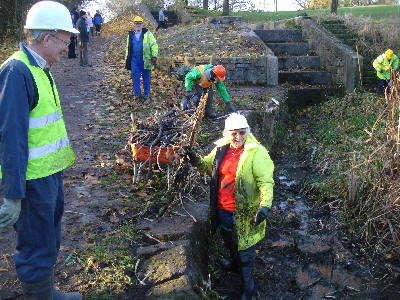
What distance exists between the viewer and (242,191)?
3.98m

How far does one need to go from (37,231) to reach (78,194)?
2477 millimetres

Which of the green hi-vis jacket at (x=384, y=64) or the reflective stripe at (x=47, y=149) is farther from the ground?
the green hi-vis jacket at (x=384, y=64)

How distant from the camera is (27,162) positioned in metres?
2.71

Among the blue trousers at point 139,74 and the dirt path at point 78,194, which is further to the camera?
the blue trousers at point 139,74

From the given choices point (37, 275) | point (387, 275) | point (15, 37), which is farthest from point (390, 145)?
point (15, 37)

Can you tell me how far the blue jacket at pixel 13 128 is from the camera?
8.47 ft

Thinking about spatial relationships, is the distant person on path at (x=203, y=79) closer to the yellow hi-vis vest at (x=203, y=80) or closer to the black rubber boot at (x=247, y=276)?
the yellow hi-vis vest at (x=203, y=80)

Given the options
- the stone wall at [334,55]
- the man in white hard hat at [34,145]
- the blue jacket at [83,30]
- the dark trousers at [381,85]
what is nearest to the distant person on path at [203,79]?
the man in white hard hat at [34,145]

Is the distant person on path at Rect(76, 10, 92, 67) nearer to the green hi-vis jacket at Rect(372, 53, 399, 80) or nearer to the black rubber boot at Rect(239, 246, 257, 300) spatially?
the green hi-vis jacket at Rect(372, 53, 399, 80)

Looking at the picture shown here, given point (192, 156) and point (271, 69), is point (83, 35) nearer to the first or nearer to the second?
point (271, 69)

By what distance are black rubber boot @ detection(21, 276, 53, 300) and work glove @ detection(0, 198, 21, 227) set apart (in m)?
0.55

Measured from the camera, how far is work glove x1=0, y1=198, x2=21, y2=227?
8.46 feet

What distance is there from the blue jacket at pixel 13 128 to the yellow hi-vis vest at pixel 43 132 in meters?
0.13

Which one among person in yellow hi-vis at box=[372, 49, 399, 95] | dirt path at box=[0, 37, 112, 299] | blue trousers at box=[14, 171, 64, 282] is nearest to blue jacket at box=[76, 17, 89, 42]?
dirt path at box=[0, 37, 112, 299]
